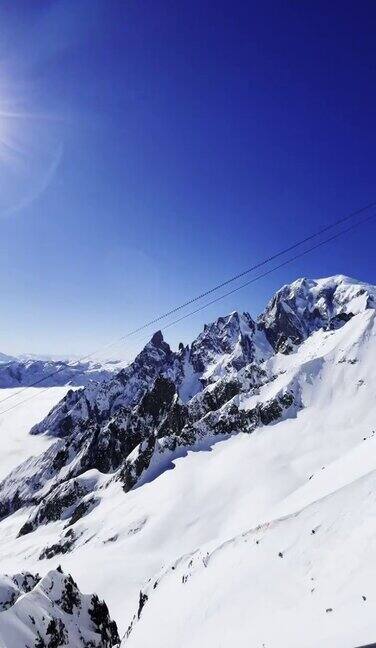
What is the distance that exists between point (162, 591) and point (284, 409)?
59.6m

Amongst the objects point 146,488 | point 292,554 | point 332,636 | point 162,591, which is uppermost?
point 332,636

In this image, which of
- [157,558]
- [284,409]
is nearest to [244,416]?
[284,409]

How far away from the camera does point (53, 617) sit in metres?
27.6

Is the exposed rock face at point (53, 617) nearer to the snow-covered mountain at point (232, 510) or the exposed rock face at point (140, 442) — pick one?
the snow-covered mountain at point (232, 510)

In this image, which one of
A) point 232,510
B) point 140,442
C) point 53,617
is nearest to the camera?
point 53,617

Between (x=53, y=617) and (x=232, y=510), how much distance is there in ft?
117

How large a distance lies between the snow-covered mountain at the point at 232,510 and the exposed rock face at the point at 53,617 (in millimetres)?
3234

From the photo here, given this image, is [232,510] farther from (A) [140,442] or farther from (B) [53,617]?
(A) [140,442]

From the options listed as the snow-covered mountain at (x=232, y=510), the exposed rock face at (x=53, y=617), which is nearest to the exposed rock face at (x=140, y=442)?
the snow-covered mountain at (x=232, y=510)

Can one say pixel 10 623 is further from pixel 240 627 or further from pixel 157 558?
pixel 157 558

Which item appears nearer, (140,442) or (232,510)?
(232,510)

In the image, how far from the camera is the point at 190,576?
92.3 feet

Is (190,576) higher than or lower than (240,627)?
lower

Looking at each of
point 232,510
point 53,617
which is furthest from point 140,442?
point 53,617
